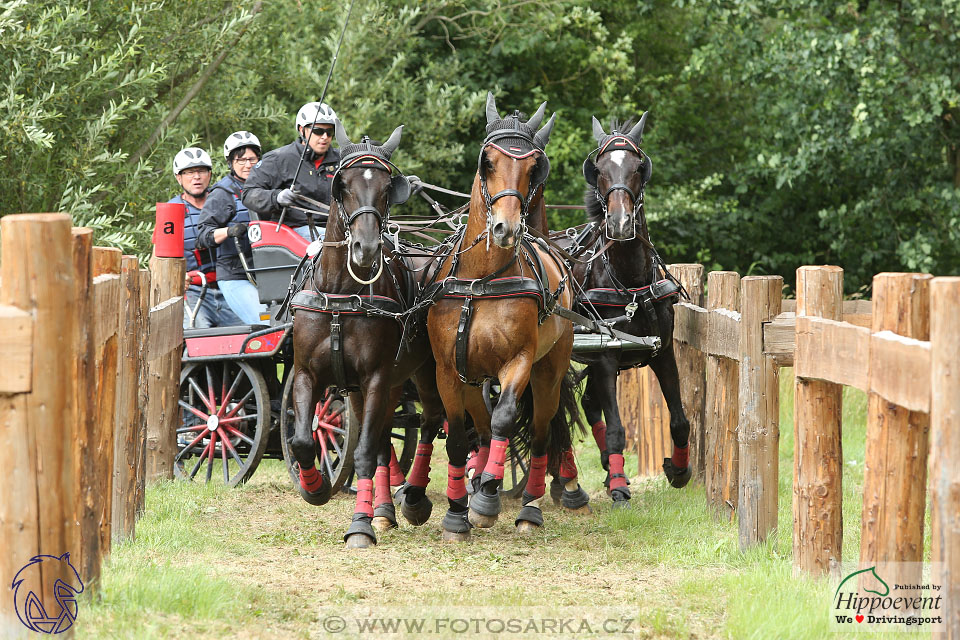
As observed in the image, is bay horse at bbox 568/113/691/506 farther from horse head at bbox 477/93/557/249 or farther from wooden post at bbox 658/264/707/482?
horse head at bbox 477/93/557/249

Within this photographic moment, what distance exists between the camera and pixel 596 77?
62.1 ft

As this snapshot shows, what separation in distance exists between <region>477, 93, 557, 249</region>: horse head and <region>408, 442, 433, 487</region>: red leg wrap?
1599mm

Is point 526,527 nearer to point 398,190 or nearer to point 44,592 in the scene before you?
point 398,190

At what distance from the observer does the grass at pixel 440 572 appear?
4406 mm

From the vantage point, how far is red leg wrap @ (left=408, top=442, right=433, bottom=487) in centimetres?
710

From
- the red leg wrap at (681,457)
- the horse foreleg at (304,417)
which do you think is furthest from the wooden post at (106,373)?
the red leg wrap at (681,457)

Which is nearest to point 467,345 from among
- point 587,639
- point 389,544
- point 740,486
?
point 389,544

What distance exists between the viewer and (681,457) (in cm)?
785

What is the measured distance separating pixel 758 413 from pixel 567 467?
91.6 inches

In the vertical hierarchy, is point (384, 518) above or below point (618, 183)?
below

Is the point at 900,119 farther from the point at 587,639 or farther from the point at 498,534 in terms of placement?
the point at 587,639

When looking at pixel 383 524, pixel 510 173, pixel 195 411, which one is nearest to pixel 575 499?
pixel 383 524

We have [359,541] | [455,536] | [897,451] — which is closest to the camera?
[897,451]

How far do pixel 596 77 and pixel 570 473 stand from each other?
1219 centimetres
